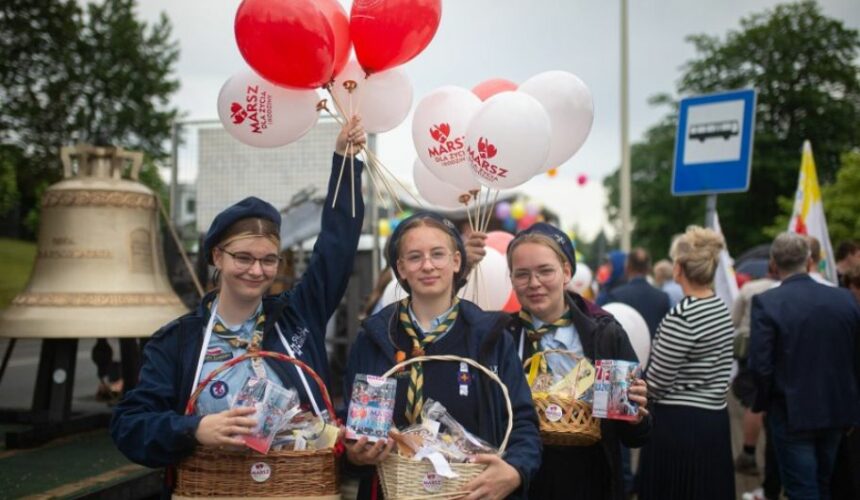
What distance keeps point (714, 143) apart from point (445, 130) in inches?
115

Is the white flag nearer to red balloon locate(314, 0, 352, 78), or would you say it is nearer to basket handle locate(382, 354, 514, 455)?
red balloon locate(314, 0, 352, 78)

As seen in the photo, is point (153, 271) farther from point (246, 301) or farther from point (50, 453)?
point (246, 301)

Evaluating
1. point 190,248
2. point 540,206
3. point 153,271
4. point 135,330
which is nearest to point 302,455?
point 135,330

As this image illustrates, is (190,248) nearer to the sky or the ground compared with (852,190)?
nearer to the ground

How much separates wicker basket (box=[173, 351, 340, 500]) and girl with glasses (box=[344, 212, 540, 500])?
0.40 feet

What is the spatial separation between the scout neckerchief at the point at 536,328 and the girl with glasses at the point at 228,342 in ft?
2.66

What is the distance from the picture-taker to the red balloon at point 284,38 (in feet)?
9.60

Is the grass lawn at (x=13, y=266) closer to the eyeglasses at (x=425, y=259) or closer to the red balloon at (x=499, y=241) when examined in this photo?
the red balloon at (x=499, y=241)

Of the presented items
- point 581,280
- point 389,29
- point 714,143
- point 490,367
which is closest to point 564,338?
point 490,367

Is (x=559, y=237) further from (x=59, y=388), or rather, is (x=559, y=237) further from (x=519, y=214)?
(x=519, y=214)

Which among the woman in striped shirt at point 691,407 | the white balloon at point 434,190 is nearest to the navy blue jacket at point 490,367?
the woman in striped shirt at point 691,407

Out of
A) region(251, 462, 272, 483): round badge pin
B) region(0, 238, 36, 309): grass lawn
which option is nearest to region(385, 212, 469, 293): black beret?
region(251, 462, 272, 483): round badge pin

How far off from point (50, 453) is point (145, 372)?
7.78ft

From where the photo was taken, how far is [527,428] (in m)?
2.42
